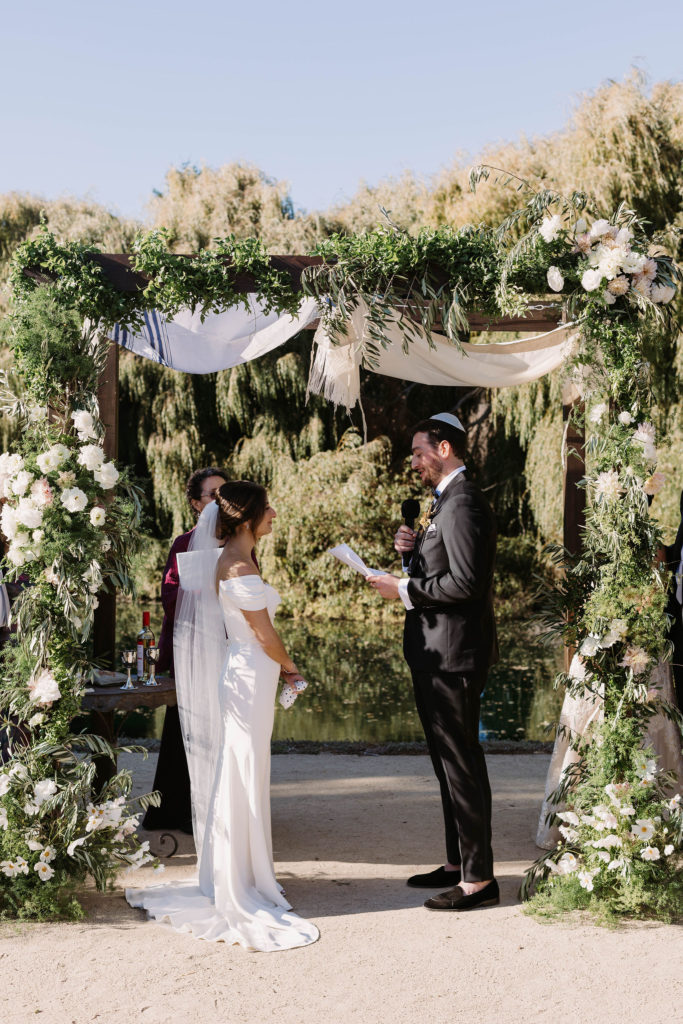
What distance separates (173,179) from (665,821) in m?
12.9

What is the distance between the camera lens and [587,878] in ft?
13.6

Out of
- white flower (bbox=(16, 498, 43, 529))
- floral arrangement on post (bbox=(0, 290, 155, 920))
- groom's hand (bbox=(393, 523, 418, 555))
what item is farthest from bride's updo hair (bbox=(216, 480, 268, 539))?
white flower (bbox=(16, 498, 43, 529))

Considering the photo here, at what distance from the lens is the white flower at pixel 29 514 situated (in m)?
4.27

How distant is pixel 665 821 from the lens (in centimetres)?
425

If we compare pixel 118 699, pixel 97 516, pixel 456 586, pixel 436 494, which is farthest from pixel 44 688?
pixel 436 494

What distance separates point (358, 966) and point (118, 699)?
165cm

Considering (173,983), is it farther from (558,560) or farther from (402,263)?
(402,263)

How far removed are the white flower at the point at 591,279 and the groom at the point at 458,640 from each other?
84 centimetres

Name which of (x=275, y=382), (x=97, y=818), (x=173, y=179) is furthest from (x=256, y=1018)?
(x=173, y=179)

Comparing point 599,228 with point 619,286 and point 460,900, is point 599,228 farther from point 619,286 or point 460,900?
point 460,900

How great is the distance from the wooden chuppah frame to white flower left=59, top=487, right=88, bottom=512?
0.63 m

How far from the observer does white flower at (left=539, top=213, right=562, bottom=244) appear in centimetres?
435

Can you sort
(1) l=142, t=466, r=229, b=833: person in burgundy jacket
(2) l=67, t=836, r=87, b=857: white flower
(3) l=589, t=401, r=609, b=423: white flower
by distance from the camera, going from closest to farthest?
(2) l=67, t=836, r=87, b=857: white flower → (3) l=589, t=401, r=609, b=423: white flower → (1) l=142, t=466, r=229, b=833: person in burgundy jacket

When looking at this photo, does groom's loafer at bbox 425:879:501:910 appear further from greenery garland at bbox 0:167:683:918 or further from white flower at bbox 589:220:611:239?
white flower at bbox 589:220:611:239
